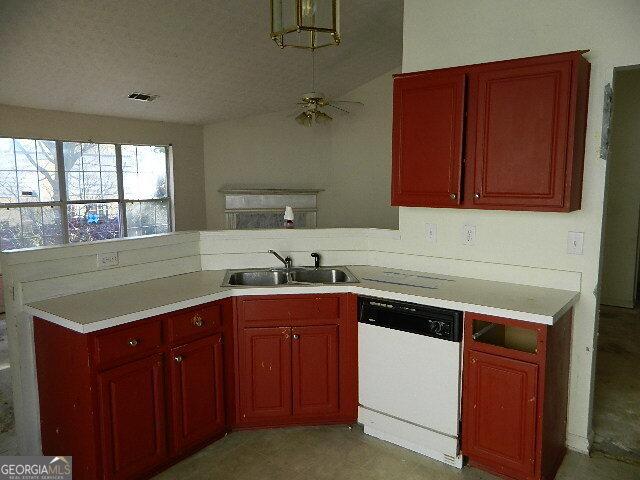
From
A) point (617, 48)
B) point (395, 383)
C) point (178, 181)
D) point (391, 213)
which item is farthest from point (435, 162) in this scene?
point (178, 181)

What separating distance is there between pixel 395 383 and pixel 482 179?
120cm

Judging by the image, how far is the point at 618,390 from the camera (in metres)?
3.21

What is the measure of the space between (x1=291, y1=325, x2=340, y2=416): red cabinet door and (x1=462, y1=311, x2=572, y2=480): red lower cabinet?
Result: 0.75m

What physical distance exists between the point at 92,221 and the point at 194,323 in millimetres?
4150


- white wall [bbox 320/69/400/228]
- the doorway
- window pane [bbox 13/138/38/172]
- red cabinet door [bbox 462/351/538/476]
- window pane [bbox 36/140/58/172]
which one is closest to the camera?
red cabinet door [bbox 462/351/538/476]

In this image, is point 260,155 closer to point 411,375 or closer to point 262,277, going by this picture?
point 262,277

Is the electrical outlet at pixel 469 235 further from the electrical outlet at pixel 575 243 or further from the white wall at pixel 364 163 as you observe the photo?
the white wall at pixel 364 163

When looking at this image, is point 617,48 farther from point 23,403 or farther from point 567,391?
point 23,403

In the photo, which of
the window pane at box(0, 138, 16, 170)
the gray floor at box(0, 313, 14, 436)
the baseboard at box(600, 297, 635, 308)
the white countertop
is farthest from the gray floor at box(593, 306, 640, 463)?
the window pane at box(0, 138, 16, 170)

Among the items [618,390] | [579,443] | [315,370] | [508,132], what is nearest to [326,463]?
[315,370]

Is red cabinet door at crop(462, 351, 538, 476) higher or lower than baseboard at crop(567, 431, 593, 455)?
higher

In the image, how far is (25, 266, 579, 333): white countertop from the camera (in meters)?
2.10

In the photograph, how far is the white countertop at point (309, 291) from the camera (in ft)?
6.89

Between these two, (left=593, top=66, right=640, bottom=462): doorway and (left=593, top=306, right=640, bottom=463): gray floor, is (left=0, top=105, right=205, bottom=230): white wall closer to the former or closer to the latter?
(left=593, top=66, right=640, bottom=462): doorway
